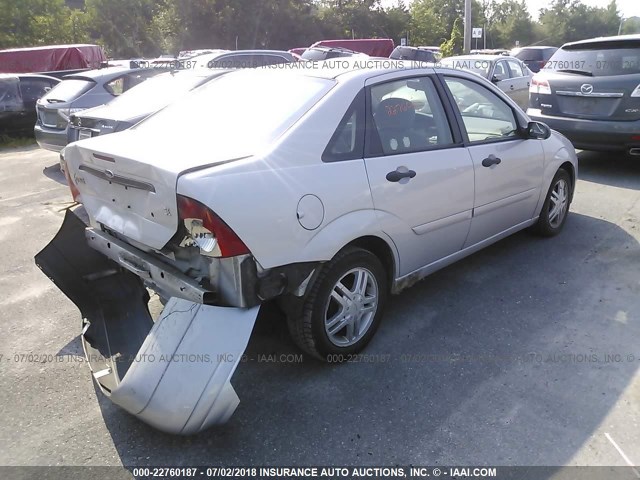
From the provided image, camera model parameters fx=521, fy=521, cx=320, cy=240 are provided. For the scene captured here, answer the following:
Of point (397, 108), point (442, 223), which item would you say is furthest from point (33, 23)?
point (442, 223)

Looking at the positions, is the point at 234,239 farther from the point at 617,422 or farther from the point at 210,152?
the point at 617,422

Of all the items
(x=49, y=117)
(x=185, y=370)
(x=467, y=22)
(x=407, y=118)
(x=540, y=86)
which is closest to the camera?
(x=185, y=370)

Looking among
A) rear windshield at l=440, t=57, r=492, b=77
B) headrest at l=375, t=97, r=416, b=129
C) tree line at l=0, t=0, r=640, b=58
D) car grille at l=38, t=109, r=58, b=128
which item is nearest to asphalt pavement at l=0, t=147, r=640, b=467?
headrest at l=375, t=97, r=416, b=129

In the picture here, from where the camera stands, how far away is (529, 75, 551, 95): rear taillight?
7.16 metres

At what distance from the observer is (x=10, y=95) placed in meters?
10.9

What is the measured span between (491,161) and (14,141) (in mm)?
10993

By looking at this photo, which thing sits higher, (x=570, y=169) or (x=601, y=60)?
(x=601, y=60)

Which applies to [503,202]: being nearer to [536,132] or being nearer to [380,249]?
[536,132]

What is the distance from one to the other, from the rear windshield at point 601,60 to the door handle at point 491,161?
12.7 feet

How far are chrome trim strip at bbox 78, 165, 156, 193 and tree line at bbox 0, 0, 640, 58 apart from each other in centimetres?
2548

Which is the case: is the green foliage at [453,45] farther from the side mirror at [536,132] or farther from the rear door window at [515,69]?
the side mirror at [536,132]

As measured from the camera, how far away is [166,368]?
2.41 meters

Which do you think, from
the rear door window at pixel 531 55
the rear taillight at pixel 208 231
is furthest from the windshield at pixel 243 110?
the rear door window at pixel 531 55

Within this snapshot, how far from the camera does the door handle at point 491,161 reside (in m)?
3.76
